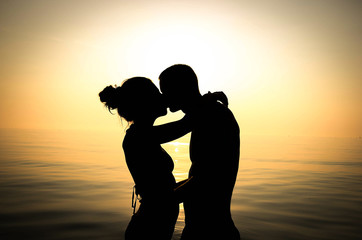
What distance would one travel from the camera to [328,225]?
7.36 meters

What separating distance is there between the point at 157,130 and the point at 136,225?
34.2 inches

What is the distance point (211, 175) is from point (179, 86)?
857 millimetres

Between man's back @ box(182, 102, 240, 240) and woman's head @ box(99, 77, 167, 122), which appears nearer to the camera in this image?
man's back @ box(182, 102, 240, 240)

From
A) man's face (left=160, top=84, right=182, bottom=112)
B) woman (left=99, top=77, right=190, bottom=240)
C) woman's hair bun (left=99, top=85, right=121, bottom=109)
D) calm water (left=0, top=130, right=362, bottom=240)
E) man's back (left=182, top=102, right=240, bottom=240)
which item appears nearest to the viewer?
man's back (left=182, top=102, right=240, bottom=240)

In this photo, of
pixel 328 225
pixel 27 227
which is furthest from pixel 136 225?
pixel 328 225

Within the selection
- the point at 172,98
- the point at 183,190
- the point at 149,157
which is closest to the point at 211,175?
the point at 183,190

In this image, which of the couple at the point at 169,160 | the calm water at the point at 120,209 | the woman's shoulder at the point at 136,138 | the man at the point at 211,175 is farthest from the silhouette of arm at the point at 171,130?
the calm water at the point at 120,209

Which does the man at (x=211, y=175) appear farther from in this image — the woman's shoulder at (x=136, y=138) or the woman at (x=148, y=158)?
the woman's shoulder at (x=136, y=138)

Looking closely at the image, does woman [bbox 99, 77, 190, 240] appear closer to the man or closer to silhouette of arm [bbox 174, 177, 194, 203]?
silhouette of arm [bbox 174, 177, 194, 203]

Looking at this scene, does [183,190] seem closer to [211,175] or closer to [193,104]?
[211,175]

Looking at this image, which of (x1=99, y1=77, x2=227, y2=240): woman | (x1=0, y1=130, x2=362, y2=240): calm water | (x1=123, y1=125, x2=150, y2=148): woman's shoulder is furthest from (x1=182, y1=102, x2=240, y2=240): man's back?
(x1=0, y1=130, x2=362, y2=240): calm water

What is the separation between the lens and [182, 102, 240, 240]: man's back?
2.04 metres

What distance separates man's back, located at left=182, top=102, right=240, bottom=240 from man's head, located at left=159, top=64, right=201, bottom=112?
0.32m

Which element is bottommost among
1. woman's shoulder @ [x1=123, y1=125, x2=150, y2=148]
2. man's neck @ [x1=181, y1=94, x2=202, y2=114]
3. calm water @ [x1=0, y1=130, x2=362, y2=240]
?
calm water @ [x1=0, y1=130, x2=362, y2=240]
